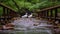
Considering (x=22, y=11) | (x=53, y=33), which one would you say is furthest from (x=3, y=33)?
(x=22, y=11)

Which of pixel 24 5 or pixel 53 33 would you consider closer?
pixel 53 33

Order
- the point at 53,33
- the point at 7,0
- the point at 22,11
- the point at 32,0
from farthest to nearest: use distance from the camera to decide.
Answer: the point at 32,0 → the point at 22,11 → the point at 7,0 → the point at 53,33

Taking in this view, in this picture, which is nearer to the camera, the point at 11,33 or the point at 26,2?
the point at 11,33

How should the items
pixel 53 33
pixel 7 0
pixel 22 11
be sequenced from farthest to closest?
1. pixel 22 11
2. pixel 7 0
3. pixel 53 33

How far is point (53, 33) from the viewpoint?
14.6 feet

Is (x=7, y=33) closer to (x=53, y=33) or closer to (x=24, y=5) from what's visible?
(x=53, y=33)

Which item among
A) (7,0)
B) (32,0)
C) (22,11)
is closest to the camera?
(7,0)

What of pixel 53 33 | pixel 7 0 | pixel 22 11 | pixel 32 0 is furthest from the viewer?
pixel 32 0

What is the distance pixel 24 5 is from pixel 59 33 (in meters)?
32.6

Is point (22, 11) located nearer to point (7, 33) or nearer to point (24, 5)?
point (24, 5)

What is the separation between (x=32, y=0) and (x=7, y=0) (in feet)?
71.9

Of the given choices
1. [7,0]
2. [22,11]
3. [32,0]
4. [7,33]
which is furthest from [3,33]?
[32,0]

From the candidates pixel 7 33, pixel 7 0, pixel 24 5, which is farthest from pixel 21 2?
pixel 7 33

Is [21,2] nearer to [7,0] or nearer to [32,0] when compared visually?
[32,0]
